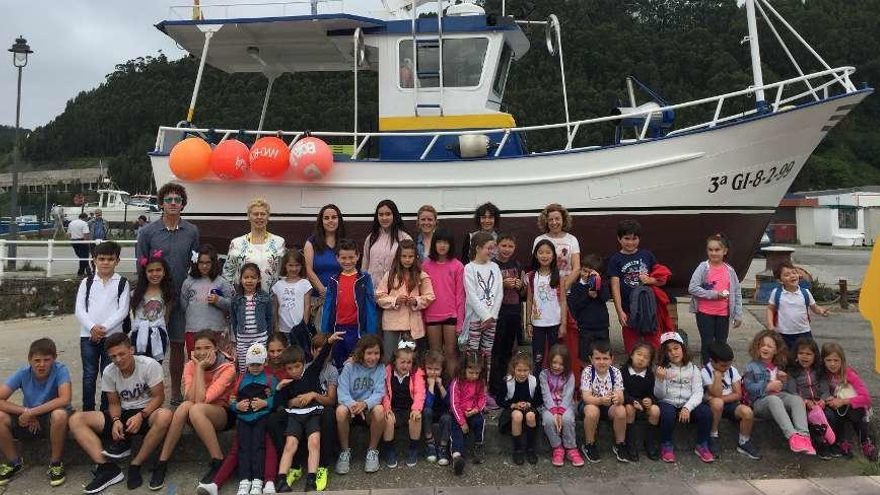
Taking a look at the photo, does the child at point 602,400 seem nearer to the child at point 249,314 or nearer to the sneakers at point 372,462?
the sneakers at point 372,462

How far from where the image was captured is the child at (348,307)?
492 centimetres

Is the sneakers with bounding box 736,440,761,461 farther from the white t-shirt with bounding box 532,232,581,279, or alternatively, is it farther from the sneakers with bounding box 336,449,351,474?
the sneakers with bounding box 336,449,351,474

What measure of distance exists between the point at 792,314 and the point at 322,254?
3878 millimetres

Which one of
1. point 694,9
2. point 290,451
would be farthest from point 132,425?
point 694,9

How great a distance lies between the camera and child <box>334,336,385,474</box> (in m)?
4.37

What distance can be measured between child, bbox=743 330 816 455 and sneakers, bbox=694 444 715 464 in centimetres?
49

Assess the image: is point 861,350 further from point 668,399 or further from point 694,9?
point 694,9

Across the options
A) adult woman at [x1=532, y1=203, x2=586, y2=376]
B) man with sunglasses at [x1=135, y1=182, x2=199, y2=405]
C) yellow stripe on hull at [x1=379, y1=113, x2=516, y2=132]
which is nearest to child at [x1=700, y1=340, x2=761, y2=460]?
adult woman at [x1=532, y1=203, x2=586, y2=376]

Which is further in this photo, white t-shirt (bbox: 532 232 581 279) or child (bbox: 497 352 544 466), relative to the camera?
white t-shirt (bbox: 532 232 581 279)

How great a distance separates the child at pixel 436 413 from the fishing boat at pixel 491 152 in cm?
312

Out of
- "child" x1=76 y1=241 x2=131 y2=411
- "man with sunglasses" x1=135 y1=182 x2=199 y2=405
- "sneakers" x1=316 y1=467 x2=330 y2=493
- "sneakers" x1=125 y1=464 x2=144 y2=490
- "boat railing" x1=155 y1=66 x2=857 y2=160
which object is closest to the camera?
"sneakers" x1=316 y1=467 x2=330 y2=493

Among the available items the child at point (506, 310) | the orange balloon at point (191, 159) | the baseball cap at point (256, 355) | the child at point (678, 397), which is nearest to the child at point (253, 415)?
the baseball cap at point (256, 355)

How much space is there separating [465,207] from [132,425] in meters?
4.30

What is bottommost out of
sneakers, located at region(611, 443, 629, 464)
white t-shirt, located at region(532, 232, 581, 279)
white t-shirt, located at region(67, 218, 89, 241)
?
sneakers, located at region(611, 443, 629, 464)
